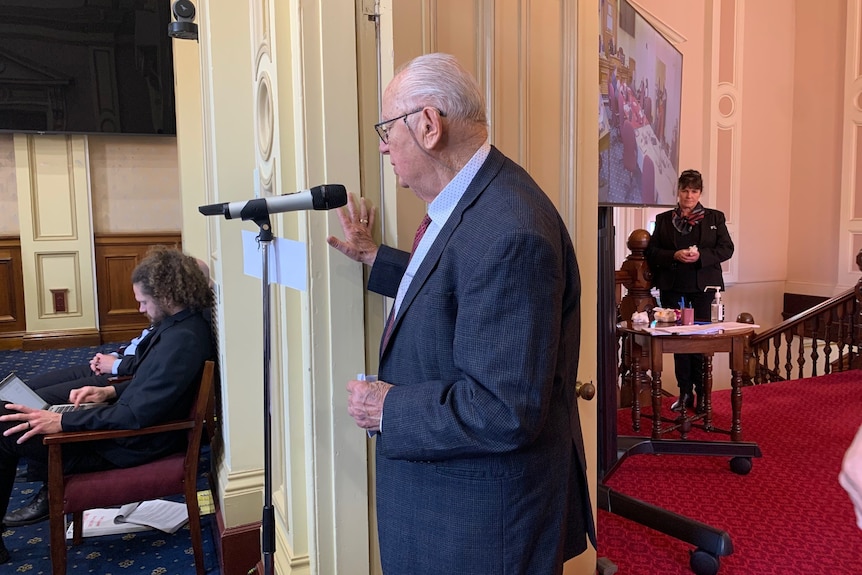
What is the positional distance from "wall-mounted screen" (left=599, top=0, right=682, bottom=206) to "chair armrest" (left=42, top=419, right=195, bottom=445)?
1.78 m

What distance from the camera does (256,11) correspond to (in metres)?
2.07

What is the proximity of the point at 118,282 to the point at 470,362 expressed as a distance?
22.0 ft

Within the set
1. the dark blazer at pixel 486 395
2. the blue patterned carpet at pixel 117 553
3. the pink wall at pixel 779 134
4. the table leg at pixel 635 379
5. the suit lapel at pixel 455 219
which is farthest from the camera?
the pink wall at pixel 779 134

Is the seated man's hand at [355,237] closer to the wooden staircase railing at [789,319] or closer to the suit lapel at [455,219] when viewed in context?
the suit lapel at [455,219]

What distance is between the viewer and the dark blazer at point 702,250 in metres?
4.27

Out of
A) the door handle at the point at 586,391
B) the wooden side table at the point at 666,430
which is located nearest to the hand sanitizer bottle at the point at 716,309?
the wooden side table at the point at 666,430

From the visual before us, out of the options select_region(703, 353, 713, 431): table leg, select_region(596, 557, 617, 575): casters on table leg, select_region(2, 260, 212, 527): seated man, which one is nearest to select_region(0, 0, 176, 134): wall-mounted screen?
select_region(2, 260, 212, 527): seated man

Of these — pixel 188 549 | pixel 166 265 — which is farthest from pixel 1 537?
pixel 166 265

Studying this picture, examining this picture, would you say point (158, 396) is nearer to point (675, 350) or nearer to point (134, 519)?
point (134, 519)

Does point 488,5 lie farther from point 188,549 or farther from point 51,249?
point 51,249

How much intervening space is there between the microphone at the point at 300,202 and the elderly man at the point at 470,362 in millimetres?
151

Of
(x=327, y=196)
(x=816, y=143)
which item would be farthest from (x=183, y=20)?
(x=816, y=143)

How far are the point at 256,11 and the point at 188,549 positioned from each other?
2.20 meters

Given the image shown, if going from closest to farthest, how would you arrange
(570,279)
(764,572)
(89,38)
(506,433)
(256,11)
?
(506,433) → (570,279) → (256,11) → (764,572) → (89,38)
